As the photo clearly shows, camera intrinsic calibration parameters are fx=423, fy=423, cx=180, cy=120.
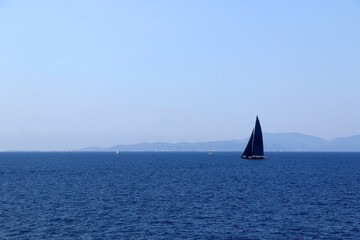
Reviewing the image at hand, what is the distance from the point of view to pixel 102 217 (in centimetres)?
5859

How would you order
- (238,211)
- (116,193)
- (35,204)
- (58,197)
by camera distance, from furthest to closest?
(116,193), (58,197), (35,204), (238,211)

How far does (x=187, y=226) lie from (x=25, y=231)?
769 inches

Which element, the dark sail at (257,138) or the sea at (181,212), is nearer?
Answer: the sea at (181,212)

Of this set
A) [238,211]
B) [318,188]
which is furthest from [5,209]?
[318,188]

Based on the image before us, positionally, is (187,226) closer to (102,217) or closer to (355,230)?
(102,217)

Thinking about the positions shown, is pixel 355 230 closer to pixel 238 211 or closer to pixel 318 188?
pixel 238 211

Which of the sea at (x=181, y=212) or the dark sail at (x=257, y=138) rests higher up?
the dark sail at (x=257, y=138)

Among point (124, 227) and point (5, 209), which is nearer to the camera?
point (124, 227)

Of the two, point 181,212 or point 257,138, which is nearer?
point 181,212

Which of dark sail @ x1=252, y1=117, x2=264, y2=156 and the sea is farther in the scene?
dark sail @ x1=252, y1=117, x2=264, y2=156

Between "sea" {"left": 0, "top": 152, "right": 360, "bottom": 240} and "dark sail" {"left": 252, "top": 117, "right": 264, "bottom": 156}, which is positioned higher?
"dark sail" {"left": 252, "top": 117, "right": 264, "bottom": 156}

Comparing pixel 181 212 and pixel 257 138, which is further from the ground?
pixel 257 138

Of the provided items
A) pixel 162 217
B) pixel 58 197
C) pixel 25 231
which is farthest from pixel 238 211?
pixel 58 197

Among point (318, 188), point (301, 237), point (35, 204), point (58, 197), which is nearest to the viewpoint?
point (301, 237)
